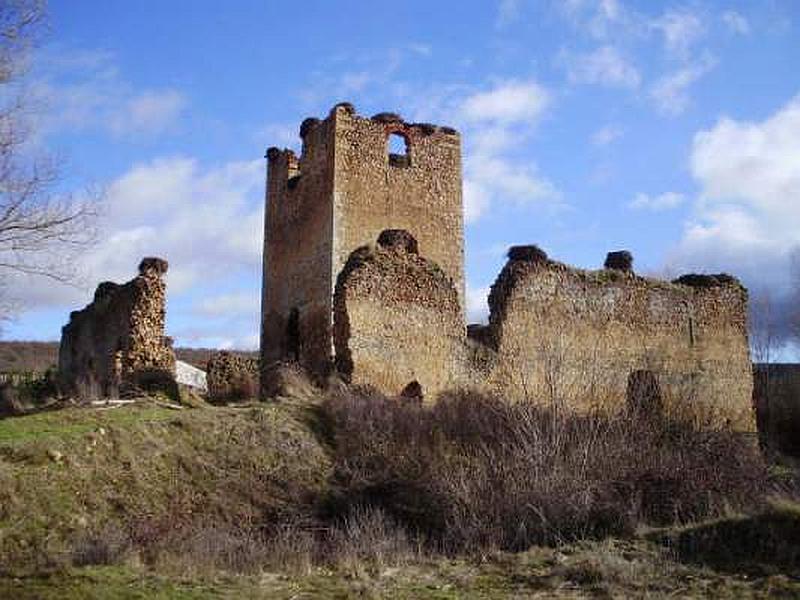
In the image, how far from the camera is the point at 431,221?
2342 centimetres

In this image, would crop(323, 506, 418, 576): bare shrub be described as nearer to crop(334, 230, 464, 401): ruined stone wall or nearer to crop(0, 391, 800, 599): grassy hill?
crop(0, 391, 800, 599): grassy hill

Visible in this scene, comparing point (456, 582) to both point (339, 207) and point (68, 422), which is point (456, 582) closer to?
point (68, 422)

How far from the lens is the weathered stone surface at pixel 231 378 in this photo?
1700cm

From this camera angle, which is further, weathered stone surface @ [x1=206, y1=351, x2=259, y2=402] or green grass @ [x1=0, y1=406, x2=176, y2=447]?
weathered stone surface @ [x1=206, y1=351, x2=259, y2=402]

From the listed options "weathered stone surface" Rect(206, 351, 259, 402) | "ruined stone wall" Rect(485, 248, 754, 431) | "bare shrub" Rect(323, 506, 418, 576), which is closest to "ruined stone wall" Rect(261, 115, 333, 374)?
"weathered stone surface" Rect(206, 351, 259, 402)

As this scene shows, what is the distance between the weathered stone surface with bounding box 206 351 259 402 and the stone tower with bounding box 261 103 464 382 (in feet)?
6.04

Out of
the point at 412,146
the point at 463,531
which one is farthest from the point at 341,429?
the point at 412,146

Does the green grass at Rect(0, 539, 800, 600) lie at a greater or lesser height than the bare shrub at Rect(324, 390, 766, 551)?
lesser

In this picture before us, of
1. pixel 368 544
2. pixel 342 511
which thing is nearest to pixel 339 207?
pixel 342 511

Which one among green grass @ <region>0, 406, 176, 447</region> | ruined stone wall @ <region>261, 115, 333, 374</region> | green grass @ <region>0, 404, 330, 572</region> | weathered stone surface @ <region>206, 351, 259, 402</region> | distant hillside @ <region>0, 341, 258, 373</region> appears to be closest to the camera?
green grass @ <region>0, 404, 330, 572</region>

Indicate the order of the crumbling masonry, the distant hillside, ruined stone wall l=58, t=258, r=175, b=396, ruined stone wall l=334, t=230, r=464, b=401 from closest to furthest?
ruined stone wall l=334, t=230, r=464, b=401 → the crumbling masonry → ruined stone wall l=58, t=258, r=175, b=396 → the distant hillside

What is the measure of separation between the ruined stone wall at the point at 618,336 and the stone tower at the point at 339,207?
458 centimetres

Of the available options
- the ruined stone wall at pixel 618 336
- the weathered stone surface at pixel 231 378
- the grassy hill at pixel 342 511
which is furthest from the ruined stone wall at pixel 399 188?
the grassy hill at pixel 342 511

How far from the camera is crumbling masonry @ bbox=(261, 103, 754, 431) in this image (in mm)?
15508
